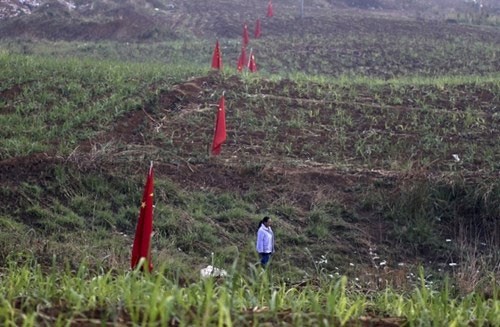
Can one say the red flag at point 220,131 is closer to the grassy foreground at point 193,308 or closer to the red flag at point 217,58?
the red flag at point 217,58

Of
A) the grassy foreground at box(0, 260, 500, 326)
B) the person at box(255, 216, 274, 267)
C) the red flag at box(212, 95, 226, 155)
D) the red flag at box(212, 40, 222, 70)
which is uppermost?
the grassy foreground at box(0, 260, 500, 326)

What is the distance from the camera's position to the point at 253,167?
→ 12.4 metres

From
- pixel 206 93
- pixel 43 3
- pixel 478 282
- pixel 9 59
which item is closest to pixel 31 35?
pixel 43 3

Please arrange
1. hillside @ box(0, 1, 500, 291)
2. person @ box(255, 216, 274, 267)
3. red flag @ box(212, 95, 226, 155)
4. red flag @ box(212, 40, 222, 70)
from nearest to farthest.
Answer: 1. person @ box(255, 216, 274, 267)
2. hillside @ box(0, 1, 500, 291)
3. red flag @ box(212, 95, 226, 155)
4. red flag @ box(212, 40, 222, 70)

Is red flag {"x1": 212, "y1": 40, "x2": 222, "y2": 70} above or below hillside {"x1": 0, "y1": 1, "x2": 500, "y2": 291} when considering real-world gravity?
above

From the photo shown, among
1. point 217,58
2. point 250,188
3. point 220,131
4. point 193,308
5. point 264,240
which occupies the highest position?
point 193,308

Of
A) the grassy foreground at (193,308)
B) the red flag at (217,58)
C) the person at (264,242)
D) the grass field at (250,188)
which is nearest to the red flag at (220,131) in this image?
the grass field at (250,188)

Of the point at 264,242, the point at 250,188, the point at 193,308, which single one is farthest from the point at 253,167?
the point at 193,308

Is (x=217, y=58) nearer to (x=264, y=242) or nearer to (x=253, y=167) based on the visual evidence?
(x=253, y=167)

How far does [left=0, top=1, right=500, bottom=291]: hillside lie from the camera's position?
33.2 feet

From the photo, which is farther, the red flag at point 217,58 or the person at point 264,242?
the red flag at point 217,58

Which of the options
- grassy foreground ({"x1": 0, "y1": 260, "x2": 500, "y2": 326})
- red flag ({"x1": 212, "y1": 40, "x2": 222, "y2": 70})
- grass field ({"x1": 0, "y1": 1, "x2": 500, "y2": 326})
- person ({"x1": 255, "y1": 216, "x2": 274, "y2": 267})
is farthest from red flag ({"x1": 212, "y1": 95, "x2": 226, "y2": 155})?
grassy foreground ({"x1": 0, "y1": 260, "x2": 500, "y2": 326})

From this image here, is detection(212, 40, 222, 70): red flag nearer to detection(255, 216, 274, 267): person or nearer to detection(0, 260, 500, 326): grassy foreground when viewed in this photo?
detection(255, 216, 274, 267): person

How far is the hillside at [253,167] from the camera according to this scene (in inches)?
399
